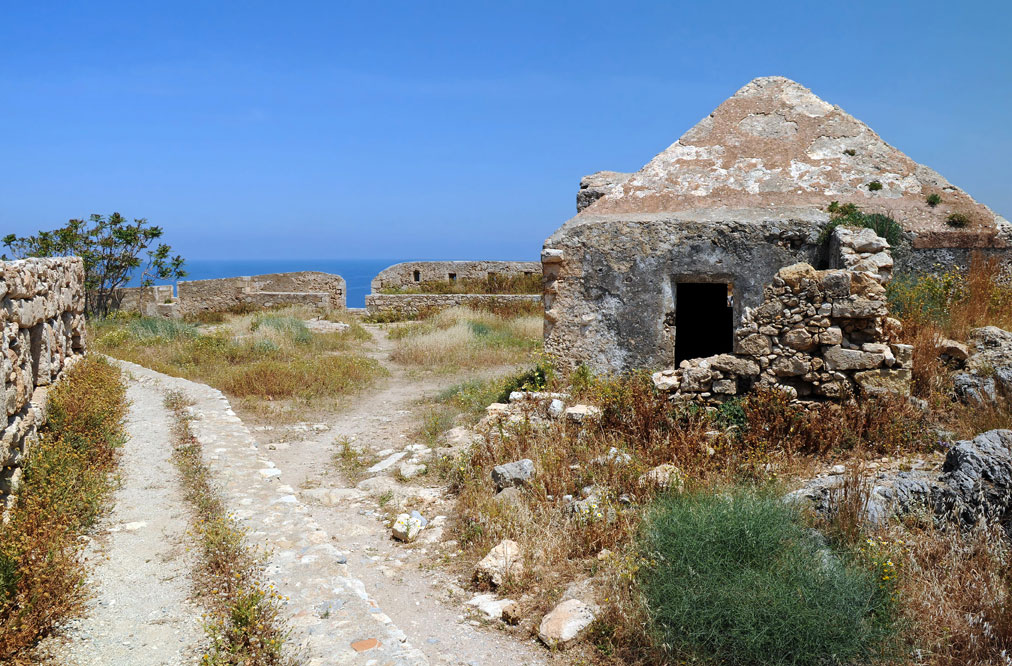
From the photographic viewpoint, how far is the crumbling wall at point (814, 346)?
19.7ft

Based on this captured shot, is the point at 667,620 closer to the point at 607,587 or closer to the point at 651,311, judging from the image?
the point at 607,587

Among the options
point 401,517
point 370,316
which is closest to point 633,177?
point 401,517

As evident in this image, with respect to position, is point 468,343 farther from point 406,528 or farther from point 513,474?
point 406,528

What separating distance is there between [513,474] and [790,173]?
5273 mm

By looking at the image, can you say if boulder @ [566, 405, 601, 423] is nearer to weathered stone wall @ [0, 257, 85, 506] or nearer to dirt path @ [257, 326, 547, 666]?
dirt path @ [257, 326, 547, 666]

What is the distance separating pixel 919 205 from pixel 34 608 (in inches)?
353

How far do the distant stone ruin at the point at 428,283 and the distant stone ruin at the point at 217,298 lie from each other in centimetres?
153

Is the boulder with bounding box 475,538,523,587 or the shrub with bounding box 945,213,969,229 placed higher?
the shrub with bounding box 945,213,969,229

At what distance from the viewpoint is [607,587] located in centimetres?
406

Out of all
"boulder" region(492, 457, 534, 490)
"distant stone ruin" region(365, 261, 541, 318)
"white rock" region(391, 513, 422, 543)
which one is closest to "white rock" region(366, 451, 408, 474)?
"white rock" region(391, 513, 422, 543)

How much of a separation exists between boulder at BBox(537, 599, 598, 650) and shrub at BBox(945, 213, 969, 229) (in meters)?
6.50

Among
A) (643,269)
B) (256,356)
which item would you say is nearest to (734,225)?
(643,269)

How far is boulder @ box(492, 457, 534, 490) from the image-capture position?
5840 millimetres

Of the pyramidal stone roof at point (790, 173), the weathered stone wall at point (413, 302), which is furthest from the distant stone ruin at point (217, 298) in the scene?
the pyramidal stone roof at point (790, 173)
